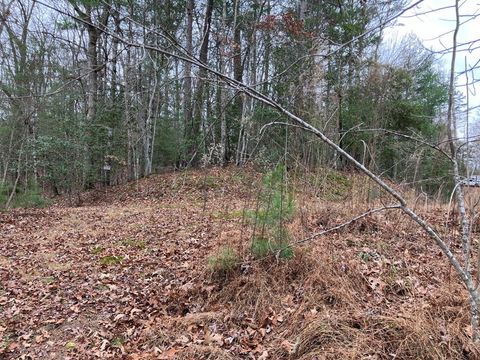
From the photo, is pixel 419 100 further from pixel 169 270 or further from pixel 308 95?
pixel 169 270

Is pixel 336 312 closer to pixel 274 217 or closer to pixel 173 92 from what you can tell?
pixel 274 217

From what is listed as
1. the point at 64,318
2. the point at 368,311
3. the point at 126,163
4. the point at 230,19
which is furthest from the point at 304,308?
the point at 230,19

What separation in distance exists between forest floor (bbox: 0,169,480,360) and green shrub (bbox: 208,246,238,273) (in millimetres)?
72

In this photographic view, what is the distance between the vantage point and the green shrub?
3576mm

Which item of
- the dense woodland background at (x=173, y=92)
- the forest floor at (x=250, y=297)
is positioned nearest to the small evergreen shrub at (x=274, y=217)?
the forest floor at (x=250, y=297)

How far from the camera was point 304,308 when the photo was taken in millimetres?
2936

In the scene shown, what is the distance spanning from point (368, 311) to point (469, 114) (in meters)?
1.62

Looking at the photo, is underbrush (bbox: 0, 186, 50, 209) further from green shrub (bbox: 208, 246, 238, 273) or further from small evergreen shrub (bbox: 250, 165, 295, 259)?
small evergreen shrub (bbox: 250, 165, 295, 259)

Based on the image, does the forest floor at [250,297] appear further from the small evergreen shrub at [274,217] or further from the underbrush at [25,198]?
the underbrush at [25,198]

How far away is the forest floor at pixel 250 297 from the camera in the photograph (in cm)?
256

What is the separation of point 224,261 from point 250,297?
0.50 m

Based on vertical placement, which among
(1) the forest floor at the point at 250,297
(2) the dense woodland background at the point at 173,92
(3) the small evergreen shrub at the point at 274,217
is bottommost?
(1) the forest floor at the point at 250,297

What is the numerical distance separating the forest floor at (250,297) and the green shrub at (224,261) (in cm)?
7

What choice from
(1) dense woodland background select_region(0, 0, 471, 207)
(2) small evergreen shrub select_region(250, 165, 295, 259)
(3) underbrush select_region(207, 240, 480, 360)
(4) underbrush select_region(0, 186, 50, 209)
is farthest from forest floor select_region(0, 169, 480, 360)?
(1) dense woodland background select_region(0, 0, 471, 207)
